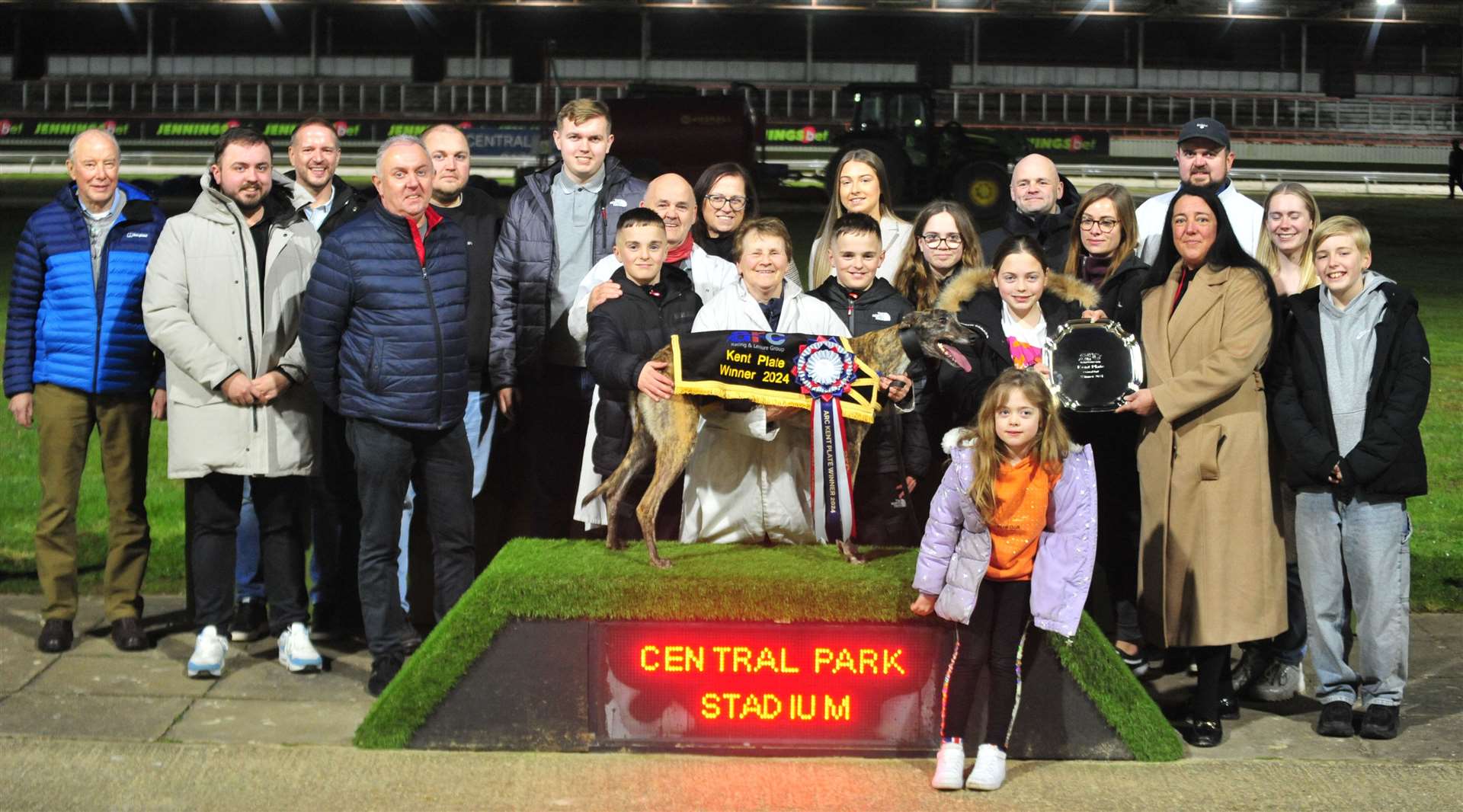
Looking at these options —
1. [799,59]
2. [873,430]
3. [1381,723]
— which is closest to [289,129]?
[799,59]

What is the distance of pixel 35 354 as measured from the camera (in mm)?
6281

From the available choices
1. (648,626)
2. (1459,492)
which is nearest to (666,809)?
(648,626)

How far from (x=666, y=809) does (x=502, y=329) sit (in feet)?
7.68

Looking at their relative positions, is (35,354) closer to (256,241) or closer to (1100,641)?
(256,241)

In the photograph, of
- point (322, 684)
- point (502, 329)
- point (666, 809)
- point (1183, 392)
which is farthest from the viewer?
point (502, 329)

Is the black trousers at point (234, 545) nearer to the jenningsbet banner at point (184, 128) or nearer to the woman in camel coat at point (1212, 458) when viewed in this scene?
the woman in camel coat at point (1212, 458)

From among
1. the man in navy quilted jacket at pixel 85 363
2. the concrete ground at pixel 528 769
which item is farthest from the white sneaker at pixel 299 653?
the man in navy quilted jacket at pixel 85 363

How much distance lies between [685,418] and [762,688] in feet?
3.01

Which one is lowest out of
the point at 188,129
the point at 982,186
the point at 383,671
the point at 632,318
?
the point at 383,671

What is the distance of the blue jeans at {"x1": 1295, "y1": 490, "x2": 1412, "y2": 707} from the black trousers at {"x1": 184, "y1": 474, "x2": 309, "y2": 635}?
3709 millimetres

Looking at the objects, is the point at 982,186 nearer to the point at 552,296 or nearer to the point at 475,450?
the point at 552,296

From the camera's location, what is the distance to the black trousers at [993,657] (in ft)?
16.2

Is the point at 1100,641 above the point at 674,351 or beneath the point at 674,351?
beneath

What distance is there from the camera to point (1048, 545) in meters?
4.90
